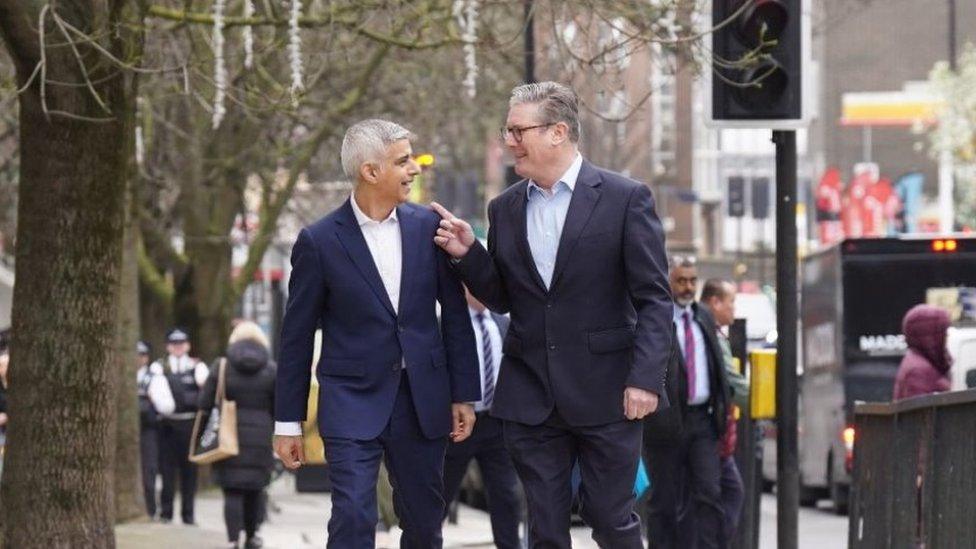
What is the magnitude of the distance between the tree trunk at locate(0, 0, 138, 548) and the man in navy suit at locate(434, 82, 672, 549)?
11.8 feet

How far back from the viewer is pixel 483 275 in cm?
801

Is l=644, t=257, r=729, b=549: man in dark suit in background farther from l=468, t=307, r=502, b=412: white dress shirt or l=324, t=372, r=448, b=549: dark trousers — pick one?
l=324, t=372, r=448, b=549: dark trousers

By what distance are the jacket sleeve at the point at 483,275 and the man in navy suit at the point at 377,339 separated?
172 mm

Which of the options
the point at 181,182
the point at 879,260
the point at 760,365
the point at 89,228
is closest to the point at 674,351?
the point at 760,365

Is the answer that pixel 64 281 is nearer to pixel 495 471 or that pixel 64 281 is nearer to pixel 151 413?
pixel 495 471

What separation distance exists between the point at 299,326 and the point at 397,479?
62 centimetres

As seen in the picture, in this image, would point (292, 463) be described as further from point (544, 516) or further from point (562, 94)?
point (562, 94)

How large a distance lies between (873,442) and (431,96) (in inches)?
743

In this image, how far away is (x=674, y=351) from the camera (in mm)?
11633

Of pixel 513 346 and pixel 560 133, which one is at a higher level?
pixel 560 133

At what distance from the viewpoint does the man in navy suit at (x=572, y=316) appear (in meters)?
7.84

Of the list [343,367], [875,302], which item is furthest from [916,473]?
[875,302]

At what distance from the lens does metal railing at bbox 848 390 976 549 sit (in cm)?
885

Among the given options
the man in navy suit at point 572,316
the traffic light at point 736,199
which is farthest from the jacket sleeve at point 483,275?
the traffic light at point 736,199
